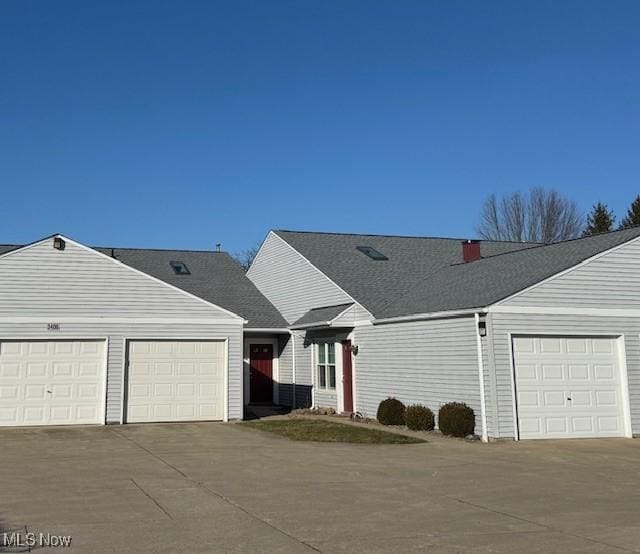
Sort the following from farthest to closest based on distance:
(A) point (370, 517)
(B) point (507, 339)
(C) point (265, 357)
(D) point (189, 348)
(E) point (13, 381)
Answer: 1. (C) point (265, 357)
2. (D) point (189, 348)
3. (E) point (13, 381)
4. (B) point (507, 339)
5. (A) point (370, 517)

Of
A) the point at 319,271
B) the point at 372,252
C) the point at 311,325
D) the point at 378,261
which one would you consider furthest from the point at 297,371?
the point at 372,252

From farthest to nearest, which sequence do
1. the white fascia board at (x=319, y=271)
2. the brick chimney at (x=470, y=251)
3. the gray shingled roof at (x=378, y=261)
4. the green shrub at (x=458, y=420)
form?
1. the brick chimney at (x=470, y=251)
2. the gray shingled roof at (x=378, y=261)
3. the white fascia board at (x=319, y=271)
4. the green shrub at (x=458, y=420)

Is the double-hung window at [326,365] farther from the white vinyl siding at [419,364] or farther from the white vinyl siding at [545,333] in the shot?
the white vinyl siding at [545,333]

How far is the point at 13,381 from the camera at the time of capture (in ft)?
58.7

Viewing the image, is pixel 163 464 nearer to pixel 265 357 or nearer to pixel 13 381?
pixel 13 381

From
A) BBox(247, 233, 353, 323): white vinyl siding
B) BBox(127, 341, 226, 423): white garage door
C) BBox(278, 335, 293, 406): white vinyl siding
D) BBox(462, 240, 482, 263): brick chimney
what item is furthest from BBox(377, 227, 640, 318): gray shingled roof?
BBox(278, 335, 293, 406): white vinyl siding

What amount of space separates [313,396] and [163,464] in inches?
476

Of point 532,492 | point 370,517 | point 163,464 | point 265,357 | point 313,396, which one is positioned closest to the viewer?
point 370,517

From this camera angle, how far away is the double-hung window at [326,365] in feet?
75.3

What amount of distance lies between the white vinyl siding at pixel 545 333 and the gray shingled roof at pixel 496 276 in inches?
27.6

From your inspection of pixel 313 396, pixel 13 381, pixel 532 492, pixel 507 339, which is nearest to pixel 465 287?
pixel 507 339

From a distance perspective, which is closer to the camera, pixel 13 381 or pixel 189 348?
pixel 13 381

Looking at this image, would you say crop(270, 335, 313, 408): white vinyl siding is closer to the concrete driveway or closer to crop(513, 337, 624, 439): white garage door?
the concrete driveway

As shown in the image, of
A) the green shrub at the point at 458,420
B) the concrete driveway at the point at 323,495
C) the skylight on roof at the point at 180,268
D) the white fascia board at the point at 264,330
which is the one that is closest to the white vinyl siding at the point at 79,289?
the concrete driveway at the point at 323,495
